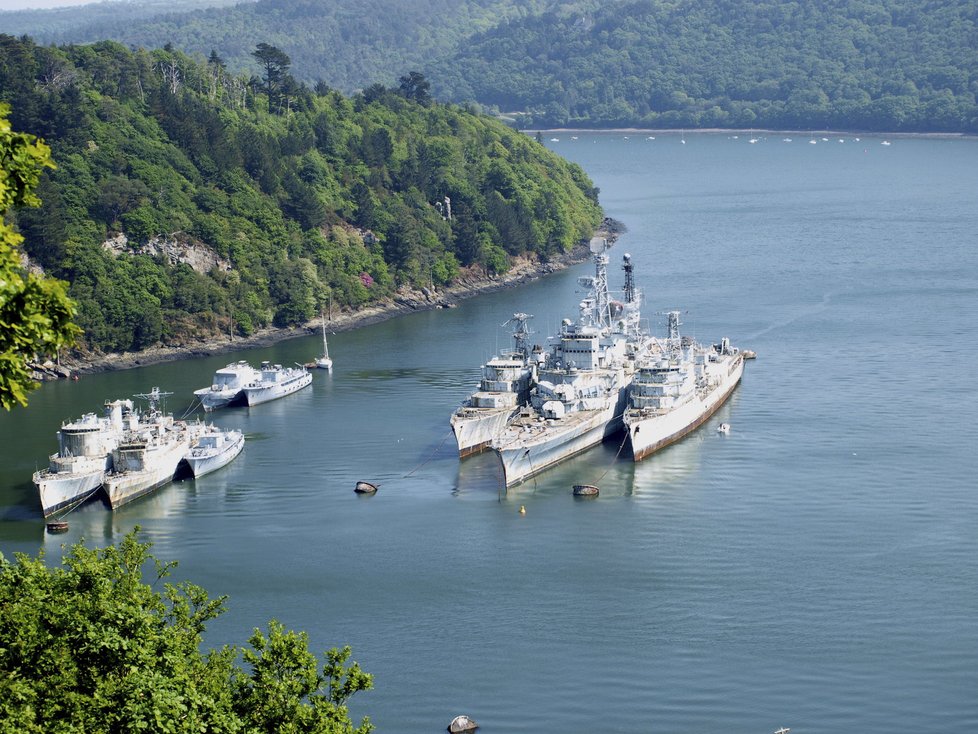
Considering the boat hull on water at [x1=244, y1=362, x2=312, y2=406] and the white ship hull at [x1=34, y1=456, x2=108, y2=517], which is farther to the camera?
the boat hull on water at [x1=244, y1=362, x2=312, y2=406]

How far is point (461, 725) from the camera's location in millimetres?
36094

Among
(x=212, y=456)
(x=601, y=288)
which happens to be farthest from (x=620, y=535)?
(x=601, y=288)

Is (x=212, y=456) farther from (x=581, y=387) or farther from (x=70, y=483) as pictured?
(x=581, y=387)

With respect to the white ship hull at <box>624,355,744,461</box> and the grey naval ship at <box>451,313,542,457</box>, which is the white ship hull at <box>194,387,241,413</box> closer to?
the grey naval ship at <box>451,313,542,457</box>

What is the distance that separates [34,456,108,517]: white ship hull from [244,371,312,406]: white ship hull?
15.3 meters

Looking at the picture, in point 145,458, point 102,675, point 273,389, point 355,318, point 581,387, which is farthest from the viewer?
point 355,318

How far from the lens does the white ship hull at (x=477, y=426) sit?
6272 cm

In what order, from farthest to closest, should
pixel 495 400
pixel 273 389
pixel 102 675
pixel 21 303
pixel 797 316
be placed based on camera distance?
1. pixel 797 316
2. pixel 273 389
3. pixel 495 400
4. pixel 102 675
5. pixel 21 303

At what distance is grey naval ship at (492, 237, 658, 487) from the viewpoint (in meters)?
60.6

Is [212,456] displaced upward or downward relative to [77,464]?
downward

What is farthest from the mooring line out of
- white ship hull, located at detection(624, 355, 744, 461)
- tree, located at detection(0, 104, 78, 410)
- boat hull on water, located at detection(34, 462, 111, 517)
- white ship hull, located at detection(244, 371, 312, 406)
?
tree, located at detection(0, 104, 78, 410)

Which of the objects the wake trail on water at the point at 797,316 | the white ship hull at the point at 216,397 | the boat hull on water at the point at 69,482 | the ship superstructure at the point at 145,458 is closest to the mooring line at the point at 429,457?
the ship superstructure at the point at 145,458

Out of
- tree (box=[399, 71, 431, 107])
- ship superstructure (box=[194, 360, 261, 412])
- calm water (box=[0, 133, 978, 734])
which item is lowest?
calm water (box=[0, 133, 978, 734])

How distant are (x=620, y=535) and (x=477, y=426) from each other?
12845mm
